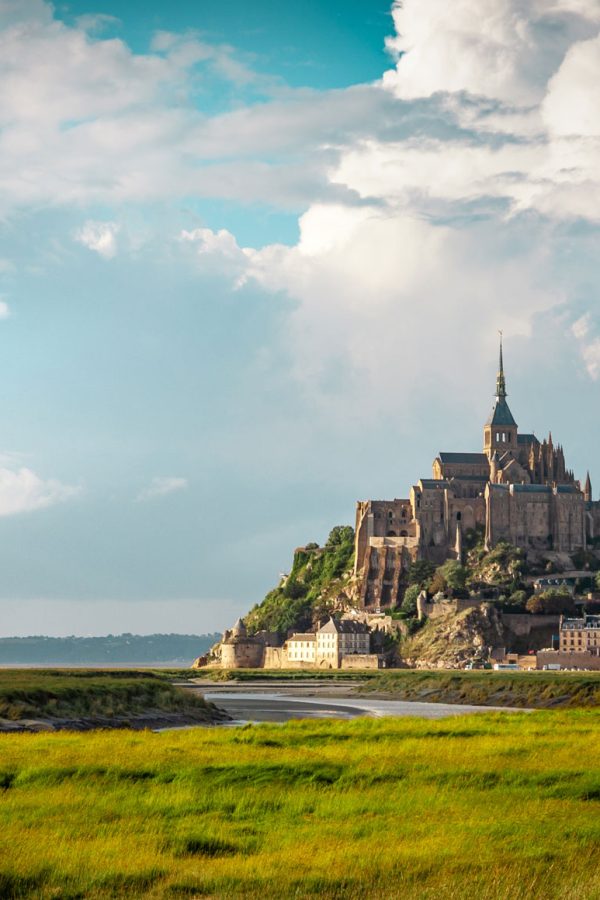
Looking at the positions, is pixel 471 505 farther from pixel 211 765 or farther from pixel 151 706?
pixel 211 765

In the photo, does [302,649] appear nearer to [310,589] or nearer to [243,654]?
[243,654]

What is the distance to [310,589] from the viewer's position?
6014 inches

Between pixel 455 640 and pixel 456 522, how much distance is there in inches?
828

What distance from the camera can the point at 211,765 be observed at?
87.5 feet

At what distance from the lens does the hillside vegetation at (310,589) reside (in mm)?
146375

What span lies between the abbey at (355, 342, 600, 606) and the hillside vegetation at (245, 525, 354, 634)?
222 inches

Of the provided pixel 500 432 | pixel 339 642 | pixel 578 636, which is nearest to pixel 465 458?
pixel 500 432

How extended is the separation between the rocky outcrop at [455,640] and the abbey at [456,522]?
458 inches

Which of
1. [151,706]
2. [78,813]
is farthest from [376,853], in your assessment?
[151,706]

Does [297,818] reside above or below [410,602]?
below

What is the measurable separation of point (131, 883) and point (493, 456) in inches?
5495

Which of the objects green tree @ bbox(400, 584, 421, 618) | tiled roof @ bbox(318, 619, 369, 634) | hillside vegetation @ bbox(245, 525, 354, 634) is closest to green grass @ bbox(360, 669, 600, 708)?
tiled roof @ bbox(318, 619, 369, 634)

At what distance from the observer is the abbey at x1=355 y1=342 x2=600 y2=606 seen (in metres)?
142

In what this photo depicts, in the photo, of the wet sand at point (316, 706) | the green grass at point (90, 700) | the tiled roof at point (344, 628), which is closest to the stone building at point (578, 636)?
the tiled roof at point (344, 628)
